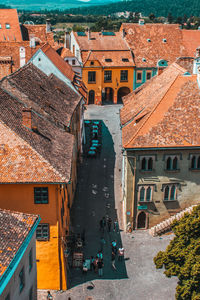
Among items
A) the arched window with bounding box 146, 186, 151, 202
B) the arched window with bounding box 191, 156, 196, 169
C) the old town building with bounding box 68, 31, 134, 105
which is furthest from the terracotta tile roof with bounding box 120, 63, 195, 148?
the old town building with bounding box 68, 31, 134, 105

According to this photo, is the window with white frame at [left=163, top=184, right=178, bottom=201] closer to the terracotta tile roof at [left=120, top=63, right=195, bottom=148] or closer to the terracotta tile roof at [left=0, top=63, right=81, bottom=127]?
the terracotta tile roof at [left=120, top=63, right=195, bottom=148]

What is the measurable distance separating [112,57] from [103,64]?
2801mm

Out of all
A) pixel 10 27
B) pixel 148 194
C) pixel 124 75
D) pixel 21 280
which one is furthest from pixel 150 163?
pixel 10 27

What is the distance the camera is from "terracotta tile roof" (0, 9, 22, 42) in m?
86.6

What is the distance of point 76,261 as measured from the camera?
3909 cm

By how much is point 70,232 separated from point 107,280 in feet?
24.7

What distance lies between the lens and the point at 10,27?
88000 mm

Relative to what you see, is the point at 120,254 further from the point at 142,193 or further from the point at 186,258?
the point at 186,258

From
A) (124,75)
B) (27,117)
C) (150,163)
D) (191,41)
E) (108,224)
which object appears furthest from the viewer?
(191,41)

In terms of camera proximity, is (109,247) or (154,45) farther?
(154,45)

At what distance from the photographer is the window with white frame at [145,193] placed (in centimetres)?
4409

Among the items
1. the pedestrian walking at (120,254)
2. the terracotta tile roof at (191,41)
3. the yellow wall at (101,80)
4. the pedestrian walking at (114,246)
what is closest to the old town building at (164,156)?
the pedestrian walking at (114,246)

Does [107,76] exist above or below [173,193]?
above

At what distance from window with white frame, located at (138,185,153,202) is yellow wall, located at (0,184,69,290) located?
34.6 feet
